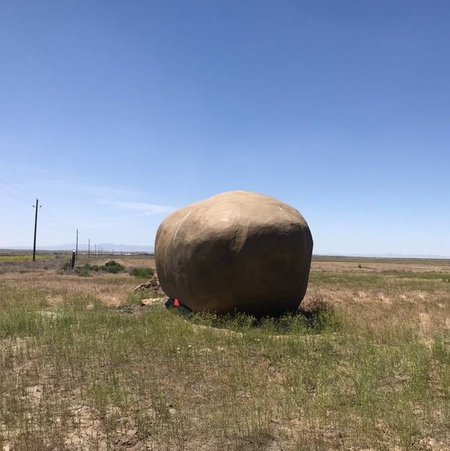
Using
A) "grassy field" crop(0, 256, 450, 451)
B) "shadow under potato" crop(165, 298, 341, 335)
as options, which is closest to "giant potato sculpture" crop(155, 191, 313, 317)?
"shadow under potato" crop(165, 298, 341, 335)

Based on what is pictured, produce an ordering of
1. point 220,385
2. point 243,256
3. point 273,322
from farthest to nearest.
Answer: 1. point 273,322
2. point 243,256
3. point 220,385

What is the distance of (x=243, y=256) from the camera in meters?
9.32

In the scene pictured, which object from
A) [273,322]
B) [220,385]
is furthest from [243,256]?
[220,385]

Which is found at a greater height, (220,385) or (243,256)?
(243,256)

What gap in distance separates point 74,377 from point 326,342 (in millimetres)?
4088

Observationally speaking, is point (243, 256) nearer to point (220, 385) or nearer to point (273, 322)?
point (273, 322)

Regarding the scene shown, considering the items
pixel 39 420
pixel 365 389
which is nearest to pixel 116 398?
pixel 39 420

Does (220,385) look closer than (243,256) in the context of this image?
Yes

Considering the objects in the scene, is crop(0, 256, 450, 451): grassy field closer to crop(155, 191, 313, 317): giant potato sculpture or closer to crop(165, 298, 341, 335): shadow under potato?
crop(165, 298, 341, 335): shadow under potato

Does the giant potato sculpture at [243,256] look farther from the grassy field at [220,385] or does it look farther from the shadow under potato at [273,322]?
the grassy field at [220,385]

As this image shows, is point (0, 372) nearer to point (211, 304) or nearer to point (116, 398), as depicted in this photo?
point (116, 398)

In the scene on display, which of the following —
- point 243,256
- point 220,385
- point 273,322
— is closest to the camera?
point 220,385

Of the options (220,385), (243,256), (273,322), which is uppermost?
(243,256)

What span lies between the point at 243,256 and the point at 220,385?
3.92m
